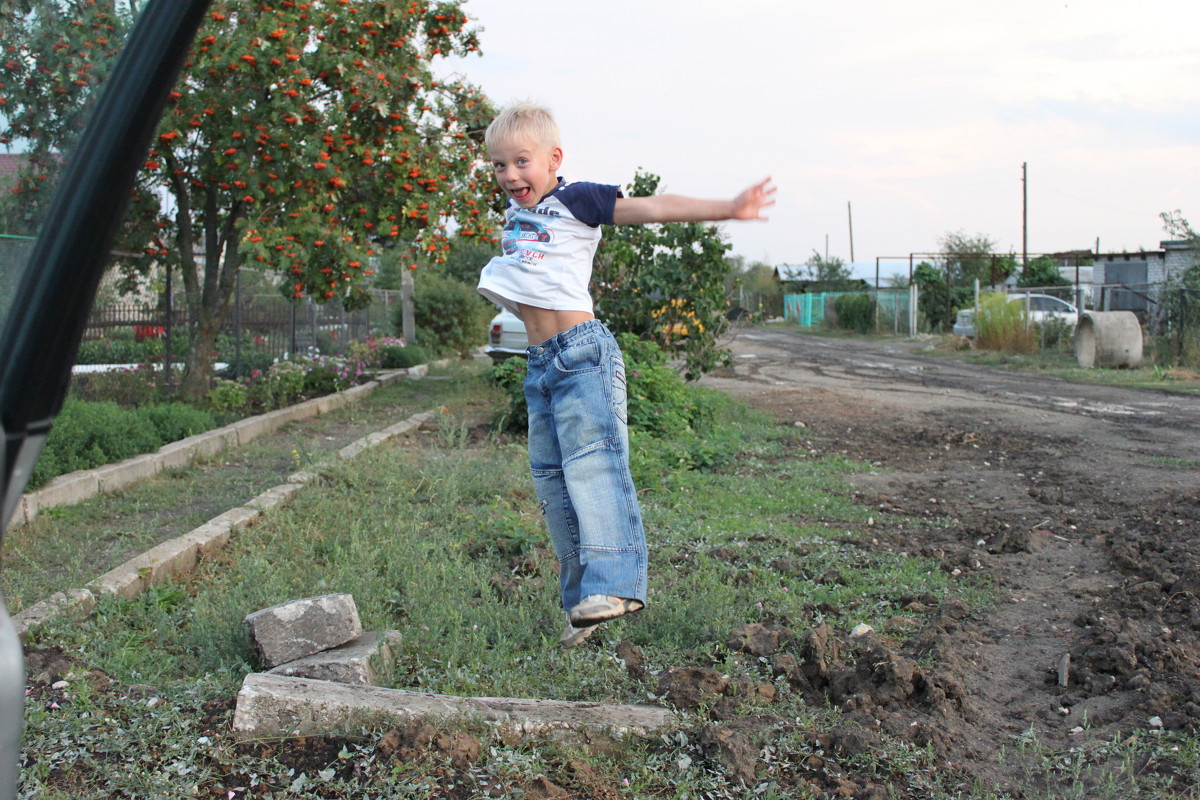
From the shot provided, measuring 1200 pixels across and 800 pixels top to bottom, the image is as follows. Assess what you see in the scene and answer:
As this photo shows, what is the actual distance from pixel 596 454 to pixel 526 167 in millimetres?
938

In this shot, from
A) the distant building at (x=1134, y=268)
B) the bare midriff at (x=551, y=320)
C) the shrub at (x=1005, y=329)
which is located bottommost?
the shrub at (x=1005, y=329)

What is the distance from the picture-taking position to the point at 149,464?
7188mm

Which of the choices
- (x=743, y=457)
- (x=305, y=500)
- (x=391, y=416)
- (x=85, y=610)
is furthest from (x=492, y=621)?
(x=391, y=416)

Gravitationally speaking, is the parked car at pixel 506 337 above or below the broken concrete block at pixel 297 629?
above

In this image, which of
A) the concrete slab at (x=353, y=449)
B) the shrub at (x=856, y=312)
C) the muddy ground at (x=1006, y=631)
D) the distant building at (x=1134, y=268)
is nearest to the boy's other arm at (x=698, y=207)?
the muddy ground at (x=1006, y=631)

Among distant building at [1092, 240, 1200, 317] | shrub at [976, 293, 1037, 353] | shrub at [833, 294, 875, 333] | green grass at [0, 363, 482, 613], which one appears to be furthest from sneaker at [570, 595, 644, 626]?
shrub at [833, 294, 875, 333]

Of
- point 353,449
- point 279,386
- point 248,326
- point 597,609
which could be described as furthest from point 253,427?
point 597,609

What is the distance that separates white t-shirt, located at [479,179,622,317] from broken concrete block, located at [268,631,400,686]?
1.27m

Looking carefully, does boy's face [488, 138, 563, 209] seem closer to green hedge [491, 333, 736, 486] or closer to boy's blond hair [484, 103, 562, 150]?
boy's blond hair [484, 103, 562, 150]

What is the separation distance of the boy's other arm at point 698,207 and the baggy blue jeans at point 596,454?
407 mm

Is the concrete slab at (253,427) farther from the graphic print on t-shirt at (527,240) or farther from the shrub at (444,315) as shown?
the shrub at (444,315)

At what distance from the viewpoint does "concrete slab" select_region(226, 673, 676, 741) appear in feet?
9.43

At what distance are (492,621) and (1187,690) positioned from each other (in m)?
2.41

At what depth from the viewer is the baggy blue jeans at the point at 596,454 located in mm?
2990
